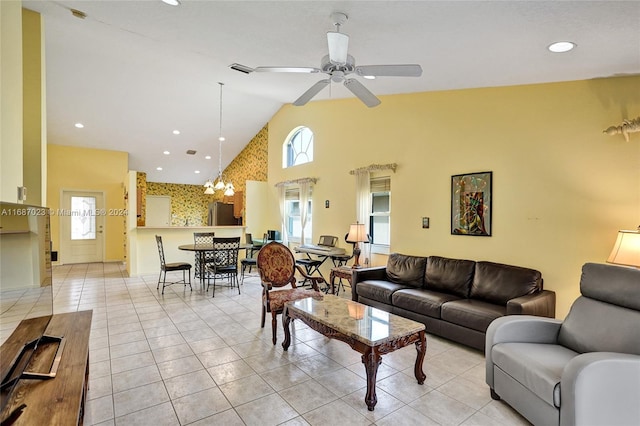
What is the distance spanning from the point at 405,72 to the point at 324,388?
2.64m

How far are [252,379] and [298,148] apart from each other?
560cm

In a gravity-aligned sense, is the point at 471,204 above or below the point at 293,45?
below

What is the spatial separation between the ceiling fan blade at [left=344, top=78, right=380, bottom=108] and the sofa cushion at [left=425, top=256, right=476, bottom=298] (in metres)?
2.21

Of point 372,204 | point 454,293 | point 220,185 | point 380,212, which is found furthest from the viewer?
point 220,185

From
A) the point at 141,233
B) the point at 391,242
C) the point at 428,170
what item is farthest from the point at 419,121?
the point at 141,233

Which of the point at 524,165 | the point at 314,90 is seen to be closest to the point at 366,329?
the point at 314,90

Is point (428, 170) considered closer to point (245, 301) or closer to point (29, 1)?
point (245, 301)

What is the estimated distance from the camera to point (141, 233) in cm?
698

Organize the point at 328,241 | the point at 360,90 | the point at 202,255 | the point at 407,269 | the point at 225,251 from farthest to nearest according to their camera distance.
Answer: the point at 328,241 < the point at 202,255 < the point at 225,251 < the point at 407,269 < the point at 360,90

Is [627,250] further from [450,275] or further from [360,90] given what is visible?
[360,90]

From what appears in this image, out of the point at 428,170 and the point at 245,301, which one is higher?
the point at 428,170

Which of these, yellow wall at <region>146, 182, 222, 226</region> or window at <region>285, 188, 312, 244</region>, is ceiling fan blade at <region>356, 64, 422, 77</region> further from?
yellow wall at <region>146, 182, 222, 226</region>

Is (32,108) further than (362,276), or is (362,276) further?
(362,276)

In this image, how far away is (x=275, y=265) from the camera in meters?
4.04
